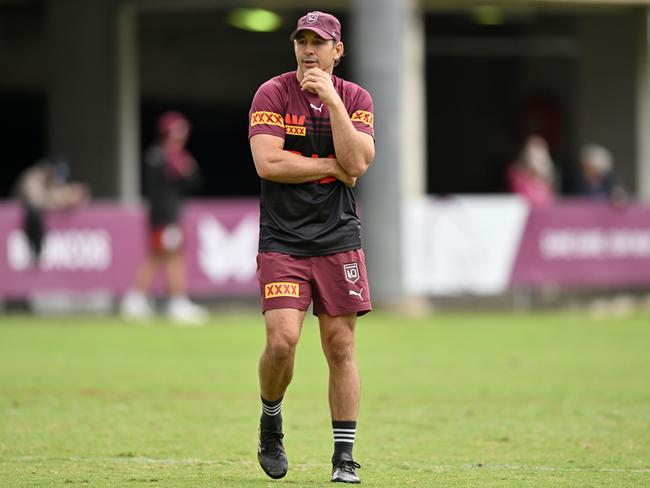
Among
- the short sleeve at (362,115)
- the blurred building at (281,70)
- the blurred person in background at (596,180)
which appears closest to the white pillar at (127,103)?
the blurred building at (281,70)

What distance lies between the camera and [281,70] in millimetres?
28891

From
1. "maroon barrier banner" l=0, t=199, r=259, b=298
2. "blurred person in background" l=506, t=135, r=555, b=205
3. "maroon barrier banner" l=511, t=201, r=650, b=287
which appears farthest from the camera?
"blurred person in background" l=506, t=135, r=555, b=205

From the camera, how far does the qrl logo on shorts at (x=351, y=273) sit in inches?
297

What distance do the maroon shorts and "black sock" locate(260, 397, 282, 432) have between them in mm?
524

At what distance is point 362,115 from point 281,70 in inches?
847

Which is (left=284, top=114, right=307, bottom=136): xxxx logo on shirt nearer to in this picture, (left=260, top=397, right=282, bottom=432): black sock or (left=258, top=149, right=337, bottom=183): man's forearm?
(left=258, top=149, right=337, bottom=183): man's forearm

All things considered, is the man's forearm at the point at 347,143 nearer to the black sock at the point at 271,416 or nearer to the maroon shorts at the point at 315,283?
the maroon shorts at the point at 315,283

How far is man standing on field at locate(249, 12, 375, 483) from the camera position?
742 centimetres

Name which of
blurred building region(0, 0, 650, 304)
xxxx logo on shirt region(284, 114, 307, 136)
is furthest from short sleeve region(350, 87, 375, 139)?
blurred building region(0, 0, 650, 304)

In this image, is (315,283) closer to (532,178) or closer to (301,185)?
(301,185)

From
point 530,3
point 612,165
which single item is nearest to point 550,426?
point 530,3

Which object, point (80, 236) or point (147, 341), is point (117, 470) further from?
point (80, 236)

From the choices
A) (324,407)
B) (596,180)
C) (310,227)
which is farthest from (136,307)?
(310,227)

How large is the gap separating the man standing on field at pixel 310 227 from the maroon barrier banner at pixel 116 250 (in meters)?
12.7
